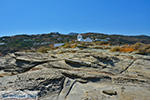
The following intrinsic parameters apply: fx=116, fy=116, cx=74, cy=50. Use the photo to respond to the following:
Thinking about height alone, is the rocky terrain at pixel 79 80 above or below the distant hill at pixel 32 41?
below

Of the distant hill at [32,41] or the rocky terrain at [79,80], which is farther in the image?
the distant hill at [32,41]

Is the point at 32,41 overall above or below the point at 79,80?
above

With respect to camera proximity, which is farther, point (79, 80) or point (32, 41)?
point (32, 41)

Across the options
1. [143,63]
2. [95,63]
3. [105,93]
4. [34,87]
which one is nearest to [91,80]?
[105,93]

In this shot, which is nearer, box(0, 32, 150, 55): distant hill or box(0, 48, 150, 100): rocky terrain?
box(0, 48, 150, 100): rocky terrain

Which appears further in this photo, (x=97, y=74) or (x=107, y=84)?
(x=97, y=74)

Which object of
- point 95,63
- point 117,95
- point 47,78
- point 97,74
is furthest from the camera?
point 95,63

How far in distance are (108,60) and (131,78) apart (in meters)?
2.90

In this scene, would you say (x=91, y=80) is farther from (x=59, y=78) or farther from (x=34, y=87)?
(x=34, y=87)

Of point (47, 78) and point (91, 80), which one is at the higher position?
point (47, 78)

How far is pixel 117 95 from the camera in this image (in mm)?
4938

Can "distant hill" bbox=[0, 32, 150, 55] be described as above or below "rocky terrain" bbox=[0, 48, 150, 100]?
above

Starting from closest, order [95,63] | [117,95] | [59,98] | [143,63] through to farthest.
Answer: [59,98], [117,95], [95,63], [143,63]

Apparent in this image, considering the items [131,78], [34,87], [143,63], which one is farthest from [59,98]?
[143,63]
